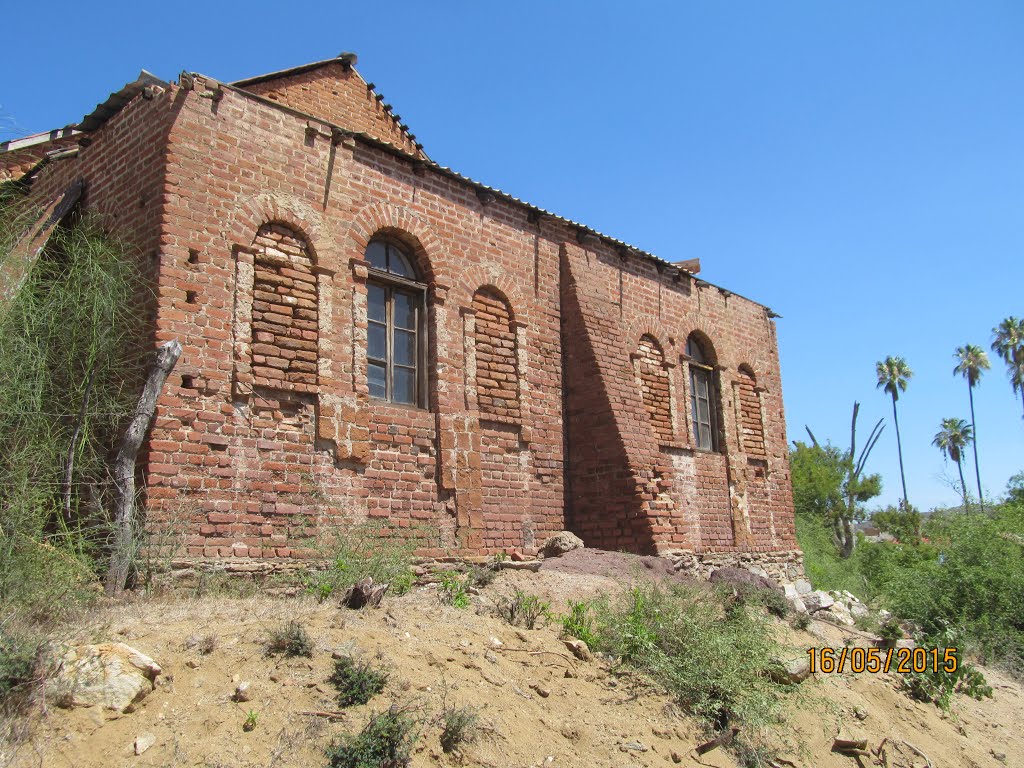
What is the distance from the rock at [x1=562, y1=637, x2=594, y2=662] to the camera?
6426 mm

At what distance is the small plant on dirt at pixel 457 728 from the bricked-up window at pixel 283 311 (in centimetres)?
363

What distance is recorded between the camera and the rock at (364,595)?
6.21m

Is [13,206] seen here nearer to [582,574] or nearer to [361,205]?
[361,205]

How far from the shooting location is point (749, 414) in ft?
45.0

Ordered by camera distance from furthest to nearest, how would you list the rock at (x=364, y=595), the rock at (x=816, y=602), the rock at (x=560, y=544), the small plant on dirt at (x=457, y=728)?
1. the rock at (x=816, y=602)
2. the rock at (x=560, y=544)
3. the rock at (x=364, y=595)
4. the small plant on dirt at (x=457, y=728)

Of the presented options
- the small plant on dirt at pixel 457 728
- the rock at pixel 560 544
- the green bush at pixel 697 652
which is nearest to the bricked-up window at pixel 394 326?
the rock at pixel 560 544

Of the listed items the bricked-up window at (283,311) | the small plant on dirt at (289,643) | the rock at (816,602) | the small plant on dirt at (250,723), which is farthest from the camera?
the rock at (816,602)

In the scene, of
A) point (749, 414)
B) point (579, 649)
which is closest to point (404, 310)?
point (579, 649)

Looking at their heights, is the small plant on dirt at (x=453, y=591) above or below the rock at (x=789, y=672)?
above

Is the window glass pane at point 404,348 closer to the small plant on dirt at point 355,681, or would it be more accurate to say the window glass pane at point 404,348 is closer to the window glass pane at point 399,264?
the window glass pane at point 399,264

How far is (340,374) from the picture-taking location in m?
7.93

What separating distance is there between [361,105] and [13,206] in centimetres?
A: 555

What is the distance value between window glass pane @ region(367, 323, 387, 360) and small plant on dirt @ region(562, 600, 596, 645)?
3.28 meters

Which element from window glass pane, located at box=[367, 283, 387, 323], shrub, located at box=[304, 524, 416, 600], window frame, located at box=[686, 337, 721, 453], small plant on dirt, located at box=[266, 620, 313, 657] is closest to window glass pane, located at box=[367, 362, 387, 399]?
window glass pane, located at box=[367, 283, 387, 323]
